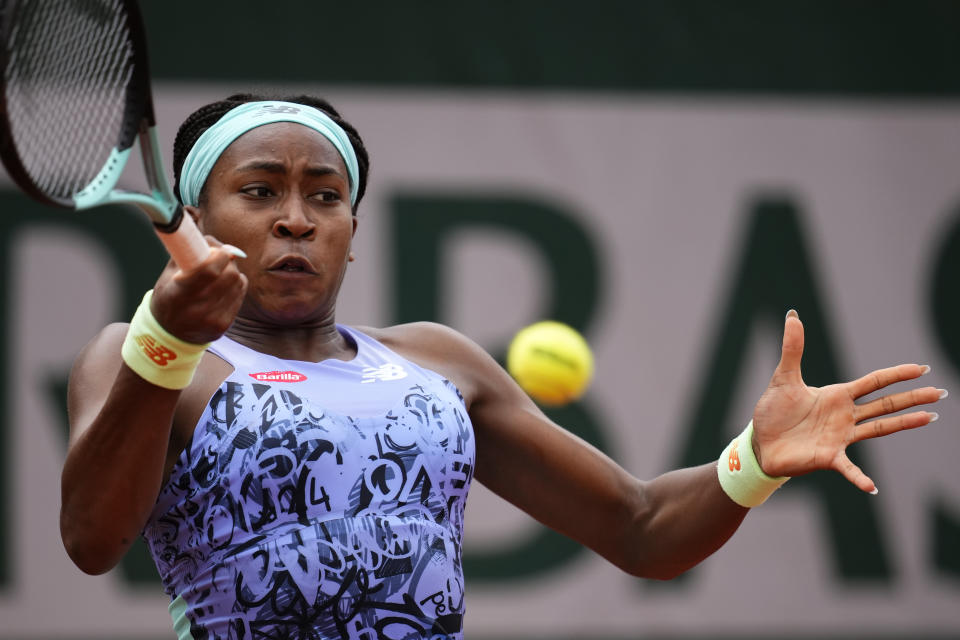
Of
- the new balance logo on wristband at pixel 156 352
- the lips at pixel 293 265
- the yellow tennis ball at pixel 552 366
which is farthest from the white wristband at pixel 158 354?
the yellow tennis ball at pixel 552 366

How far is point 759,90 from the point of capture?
6.38m

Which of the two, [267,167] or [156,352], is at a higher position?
[267,167]

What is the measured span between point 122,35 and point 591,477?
1461 millimetres

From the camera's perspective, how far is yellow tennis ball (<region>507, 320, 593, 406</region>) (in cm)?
436

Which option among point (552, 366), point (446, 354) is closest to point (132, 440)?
point (446, 354)

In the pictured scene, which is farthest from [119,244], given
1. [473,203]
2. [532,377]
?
[532,377]

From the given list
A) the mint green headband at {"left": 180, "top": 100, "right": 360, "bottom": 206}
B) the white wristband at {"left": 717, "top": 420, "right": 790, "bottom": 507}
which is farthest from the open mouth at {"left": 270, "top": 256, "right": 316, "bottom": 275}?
the white wristband at {"left": 717, "top": 420, "right": 790, "bottom": 507}

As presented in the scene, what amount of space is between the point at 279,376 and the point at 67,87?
2.36ft

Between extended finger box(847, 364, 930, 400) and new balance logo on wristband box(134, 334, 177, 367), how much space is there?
4.45ft

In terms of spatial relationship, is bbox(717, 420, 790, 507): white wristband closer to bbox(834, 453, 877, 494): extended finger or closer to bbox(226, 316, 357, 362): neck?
bbox(834, 453, 877, 494): extended finger

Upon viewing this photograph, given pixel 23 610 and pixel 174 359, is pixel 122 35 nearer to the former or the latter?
pixel 174 359

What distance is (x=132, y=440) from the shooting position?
7.47 feet

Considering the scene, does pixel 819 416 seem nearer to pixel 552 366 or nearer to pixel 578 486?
pixel 578 486

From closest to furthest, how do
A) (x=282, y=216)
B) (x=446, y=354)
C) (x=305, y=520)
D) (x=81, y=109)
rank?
(x=81, y=109)
(x=305, y=520)
(x=282, y=216)
(x=446, y=354)
